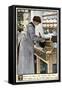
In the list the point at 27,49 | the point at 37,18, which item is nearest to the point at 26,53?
the point at 27,49

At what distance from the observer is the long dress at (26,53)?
42.1 inches

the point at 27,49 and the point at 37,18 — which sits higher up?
the point at 37,18

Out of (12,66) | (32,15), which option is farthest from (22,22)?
(12,66)

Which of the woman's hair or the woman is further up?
the woman's hair

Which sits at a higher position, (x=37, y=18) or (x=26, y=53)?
(x=37, y=18)

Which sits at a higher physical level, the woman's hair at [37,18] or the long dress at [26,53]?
the woman's hair at [37,18]

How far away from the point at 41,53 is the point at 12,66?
Answer: 5.4 inches

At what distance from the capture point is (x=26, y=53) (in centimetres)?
108

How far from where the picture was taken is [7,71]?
42.9 inches

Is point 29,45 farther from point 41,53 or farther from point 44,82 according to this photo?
point 44,82

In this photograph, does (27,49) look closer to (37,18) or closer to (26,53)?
(26,53)

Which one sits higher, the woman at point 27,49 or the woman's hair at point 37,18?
the woman's hair at point 37,18

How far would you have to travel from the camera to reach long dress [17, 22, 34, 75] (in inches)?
42.1

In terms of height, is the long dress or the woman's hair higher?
the woman's hair
